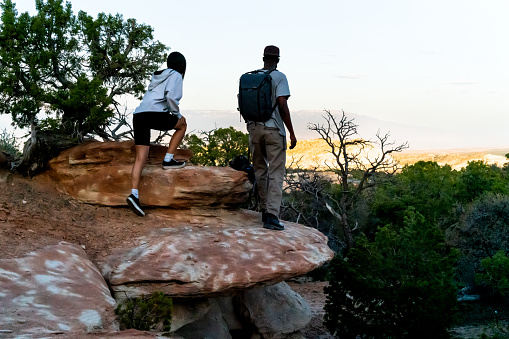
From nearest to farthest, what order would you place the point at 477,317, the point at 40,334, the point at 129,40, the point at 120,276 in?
the point at 40,334, the point at 120,276, the point at 129,40, the point at 477,317

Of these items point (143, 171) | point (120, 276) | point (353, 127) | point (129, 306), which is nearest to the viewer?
point (129, 306)

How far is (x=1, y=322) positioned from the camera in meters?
4.55

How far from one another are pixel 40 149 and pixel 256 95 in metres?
3.33

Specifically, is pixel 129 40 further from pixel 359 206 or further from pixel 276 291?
pixel 359 206

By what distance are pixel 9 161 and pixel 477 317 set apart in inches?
586

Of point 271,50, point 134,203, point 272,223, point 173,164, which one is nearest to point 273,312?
point 272,223

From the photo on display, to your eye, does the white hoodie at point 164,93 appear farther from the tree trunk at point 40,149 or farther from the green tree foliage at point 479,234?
the green tree foliage at point 479,234

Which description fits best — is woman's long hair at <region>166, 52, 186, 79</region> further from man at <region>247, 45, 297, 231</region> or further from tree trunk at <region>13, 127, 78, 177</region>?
tree trunk at <region>13, 127, 78, 177</region>

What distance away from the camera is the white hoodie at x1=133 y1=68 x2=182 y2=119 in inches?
Result: 300

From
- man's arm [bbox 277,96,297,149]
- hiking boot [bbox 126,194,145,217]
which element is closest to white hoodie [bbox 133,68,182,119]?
hiking boot [bbox 126,194,145,217]

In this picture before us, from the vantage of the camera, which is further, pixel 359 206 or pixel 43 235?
pixel 359 206

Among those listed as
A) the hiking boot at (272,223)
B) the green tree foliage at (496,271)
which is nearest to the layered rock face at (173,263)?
the hiking boot at (272,223)

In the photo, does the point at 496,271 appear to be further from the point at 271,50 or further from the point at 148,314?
the point at 148,314

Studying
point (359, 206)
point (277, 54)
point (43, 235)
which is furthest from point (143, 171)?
point (359, 206)
